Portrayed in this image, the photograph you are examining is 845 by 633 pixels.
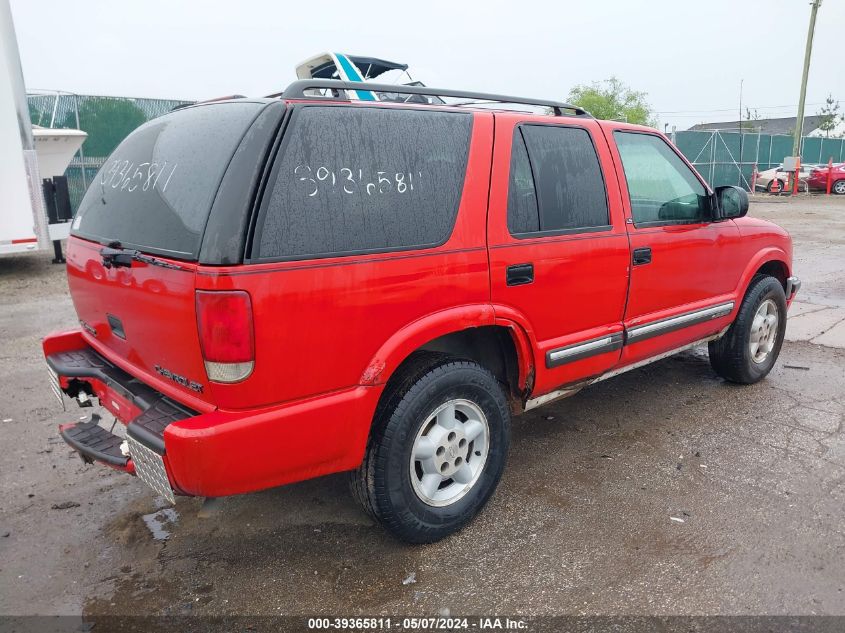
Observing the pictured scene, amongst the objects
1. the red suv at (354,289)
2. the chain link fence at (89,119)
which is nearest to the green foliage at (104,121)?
the chain link fence at (89,119)

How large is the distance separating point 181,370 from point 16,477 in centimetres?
189

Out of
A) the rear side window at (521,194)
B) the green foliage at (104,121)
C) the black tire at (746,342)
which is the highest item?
the green foliage at (104,121)

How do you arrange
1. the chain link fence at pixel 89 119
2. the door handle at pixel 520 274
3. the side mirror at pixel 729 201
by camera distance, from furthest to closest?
the chain link fence at pixel 89 119
the side mirror at pixel 729 201
the door handle at pixel 520 274

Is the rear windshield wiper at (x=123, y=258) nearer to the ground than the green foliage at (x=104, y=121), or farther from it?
nearer to the ground

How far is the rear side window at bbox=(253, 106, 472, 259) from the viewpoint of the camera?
2340 mm

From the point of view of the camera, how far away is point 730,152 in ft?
91.1

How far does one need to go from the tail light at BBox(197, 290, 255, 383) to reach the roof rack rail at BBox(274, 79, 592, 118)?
33.5 inches

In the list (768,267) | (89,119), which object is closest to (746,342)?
(768,267)

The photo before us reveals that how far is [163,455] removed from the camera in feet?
7.40

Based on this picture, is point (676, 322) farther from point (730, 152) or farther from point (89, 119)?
point (730, 152)

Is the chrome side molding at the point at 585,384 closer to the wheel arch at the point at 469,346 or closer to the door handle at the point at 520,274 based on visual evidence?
the wheel arch at the point at 469,346

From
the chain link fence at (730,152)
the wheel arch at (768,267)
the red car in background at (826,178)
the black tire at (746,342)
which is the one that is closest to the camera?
the wheel arch at (768,267)

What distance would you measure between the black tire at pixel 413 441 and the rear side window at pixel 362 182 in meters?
0.57

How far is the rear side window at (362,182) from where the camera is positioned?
2340 mm
